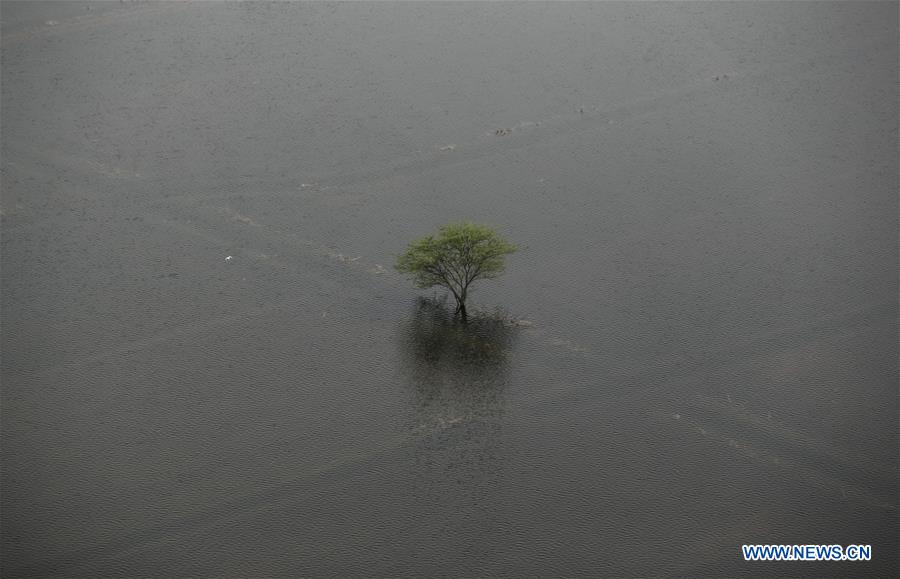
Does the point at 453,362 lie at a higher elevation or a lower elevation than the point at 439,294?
lower

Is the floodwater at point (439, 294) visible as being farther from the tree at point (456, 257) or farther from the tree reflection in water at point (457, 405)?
the tree at point (456, 257)

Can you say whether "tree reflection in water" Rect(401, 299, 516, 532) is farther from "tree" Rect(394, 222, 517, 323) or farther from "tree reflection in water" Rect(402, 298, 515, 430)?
"tree" Rect(394, 222, 517, 323)

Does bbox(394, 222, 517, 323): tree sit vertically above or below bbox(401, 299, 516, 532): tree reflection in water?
above

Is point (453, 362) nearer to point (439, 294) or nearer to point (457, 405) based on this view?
point (457, 405)

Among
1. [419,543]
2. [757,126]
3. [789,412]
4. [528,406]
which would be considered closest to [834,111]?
[757,126]

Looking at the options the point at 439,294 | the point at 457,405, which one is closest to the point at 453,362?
the point at 457,405

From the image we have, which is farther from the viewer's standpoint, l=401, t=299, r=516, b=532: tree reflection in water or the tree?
the tree

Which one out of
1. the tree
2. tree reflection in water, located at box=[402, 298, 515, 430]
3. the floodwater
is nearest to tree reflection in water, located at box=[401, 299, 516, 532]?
tree reflection in water, located at box=[402, 298, 515, 430]
